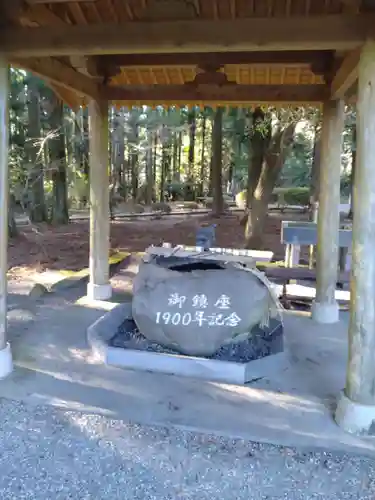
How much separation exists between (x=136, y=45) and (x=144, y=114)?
20939 mm

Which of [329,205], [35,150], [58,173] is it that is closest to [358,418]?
[329,205]

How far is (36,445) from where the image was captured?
3119 mm

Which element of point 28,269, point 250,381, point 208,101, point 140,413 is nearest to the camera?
point 140,413

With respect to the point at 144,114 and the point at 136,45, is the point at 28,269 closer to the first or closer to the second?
the point at 136,45

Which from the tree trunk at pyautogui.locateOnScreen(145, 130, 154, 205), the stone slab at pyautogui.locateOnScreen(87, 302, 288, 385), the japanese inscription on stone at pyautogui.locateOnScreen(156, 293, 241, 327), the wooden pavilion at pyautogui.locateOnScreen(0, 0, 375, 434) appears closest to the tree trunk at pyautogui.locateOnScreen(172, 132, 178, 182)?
the tree trunk at pyautogui.locateOnScreen(145, 130, 154, 205)

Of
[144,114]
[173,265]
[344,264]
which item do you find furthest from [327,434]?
[144,114]

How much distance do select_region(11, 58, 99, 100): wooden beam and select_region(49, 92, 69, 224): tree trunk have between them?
356 inches

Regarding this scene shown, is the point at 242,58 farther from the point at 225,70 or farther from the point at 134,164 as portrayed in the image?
the point at 134,164

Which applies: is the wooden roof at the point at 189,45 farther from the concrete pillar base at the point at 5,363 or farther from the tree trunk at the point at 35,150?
the tree trunk at the point at 35,150

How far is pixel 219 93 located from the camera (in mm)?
5594

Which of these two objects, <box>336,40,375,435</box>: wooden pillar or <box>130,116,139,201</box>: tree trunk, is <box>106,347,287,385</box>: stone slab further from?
<box>130,116,139,201</box>: tree trunk

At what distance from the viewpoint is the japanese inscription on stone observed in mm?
4340

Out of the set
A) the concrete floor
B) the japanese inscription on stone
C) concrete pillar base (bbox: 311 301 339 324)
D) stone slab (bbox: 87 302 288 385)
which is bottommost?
the concrete floor

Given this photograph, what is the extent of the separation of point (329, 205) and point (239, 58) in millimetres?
1812
